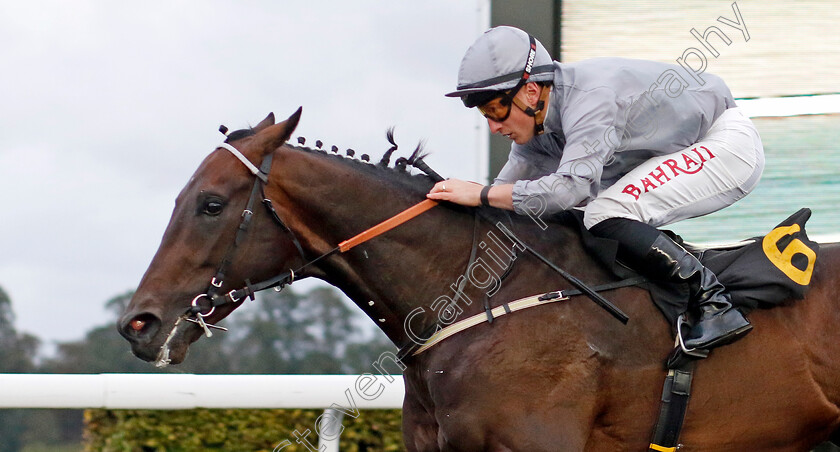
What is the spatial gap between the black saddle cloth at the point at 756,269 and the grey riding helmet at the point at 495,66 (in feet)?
1.86

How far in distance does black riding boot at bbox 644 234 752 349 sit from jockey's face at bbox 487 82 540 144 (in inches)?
23.3

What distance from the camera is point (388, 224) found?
120 inches

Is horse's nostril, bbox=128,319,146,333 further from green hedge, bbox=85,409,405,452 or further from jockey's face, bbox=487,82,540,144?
green hedge, bbox=85,409,405,452

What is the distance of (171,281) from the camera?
113 inches

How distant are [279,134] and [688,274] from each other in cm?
140

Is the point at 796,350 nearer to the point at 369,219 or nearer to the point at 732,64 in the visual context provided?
the point at 369,219

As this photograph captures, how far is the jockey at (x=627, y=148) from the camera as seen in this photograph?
2945mm

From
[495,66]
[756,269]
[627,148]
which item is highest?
[495,66]

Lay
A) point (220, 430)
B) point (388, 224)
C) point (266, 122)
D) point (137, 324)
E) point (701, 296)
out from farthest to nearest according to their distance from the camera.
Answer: point (220, 430)
point (266, 122)
point (388, 224)
point (701, 296)
point (137, 324)

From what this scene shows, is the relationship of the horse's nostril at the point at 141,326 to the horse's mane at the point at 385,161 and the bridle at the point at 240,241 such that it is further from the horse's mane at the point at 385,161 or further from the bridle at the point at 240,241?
the horse's mane at the point at 385,161

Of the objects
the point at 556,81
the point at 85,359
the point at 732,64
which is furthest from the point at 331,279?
the point at 85,359

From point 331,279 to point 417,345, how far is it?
1.20 feet

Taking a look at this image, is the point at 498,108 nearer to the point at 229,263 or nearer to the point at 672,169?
the point at 672,169

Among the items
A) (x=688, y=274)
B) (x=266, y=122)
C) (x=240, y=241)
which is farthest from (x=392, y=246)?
(x=688, y=274)
